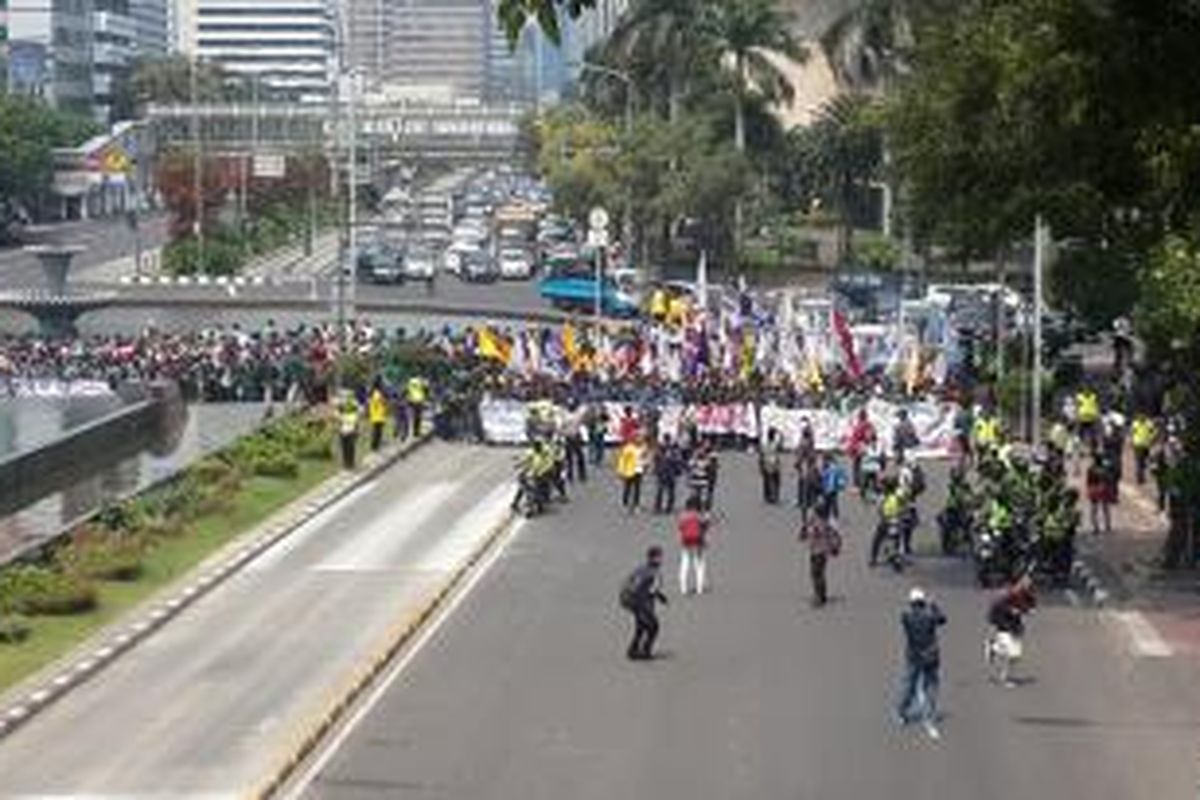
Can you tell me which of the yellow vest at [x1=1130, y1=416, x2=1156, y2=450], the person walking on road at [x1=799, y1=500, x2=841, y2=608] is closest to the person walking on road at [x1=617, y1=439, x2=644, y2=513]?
the yellow vest at [x1=1130, y1=416, x2=1156, y2=450]

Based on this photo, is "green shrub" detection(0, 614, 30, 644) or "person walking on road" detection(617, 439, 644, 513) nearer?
"green shrub" detection(0, 614, 30, 644)

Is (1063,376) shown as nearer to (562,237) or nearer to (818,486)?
(818,486)

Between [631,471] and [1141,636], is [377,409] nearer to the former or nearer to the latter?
[631,471]

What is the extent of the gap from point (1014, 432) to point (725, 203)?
48140 mm

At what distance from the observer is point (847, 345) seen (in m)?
56.2

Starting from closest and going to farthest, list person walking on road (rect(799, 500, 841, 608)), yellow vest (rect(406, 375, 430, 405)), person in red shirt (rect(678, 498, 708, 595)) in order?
person walking on road (rect(799, 500, 841, 608)), person in red shirt (rect(678, 498, 708, 595)), yellow vest (rect(406, 375, 430, 405))

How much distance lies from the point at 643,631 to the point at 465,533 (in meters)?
12.6

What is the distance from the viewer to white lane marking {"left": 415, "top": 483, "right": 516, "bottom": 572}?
39.4 metres

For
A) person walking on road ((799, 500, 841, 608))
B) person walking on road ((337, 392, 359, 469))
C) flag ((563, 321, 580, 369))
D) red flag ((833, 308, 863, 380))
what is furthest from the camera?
flag ((563, 321, 580, 369))

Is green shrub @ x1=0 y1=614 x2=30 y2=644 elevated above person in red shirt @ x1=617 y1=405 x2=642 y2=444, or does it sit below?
below

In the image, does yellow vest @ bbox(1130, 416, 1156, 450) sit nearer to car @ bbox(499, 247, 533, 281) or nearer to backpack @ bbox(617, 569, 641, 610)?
backpack @ bbox(617, 569, 641, 610)

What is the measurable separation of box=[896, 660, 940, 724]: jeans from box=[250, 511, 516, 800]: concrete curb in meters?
5.60

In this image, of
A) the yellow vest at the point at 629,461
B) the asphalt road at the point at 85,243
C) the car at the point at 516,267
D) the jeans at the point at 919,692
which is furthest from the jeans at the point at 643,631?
the car at the point at 516,267

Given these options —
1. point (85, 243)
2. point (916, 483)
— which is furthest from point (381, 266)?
point (916, 483)
